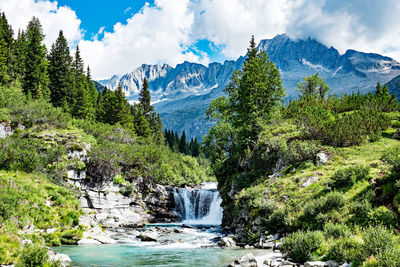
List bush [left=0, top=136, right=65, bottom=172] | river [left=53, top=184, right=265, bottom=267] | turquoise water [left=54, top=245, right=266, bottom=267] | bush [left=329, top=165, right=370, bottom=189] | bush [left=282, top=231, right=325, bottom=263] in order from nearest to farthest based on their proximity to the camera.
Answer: bush [left=282, top=231, right=325, bottom=263] < turquoise water [left=54, top=245, right=266, bottom=267] < river [left=53, top=184, right=265, bottom=267] < bush [left=329, top=165, right=370, bottom=189] < bush [left=0, top=136, right=65, bottom=172]

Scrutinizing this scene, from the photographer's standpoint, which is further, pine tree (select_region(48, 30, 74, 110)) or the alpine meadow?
pine tree (select_region(48, 30, 74, 110))

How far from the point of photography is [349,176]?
17422 millimetres

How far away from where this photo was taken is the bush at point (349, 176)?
17172mm

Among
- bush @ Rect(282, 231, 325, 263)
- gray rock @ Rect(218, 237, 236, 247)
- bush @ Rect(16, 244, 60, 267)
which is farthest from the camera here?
gray rock @ Rect(218, 237, 236, 247)

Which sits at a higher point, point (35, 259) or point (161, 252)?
point (35, 259)

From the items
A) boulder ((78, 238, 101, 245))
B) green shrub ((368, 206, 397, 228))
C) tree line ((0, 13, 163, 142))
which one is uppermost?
tree line ((0, 13, 163, 142))

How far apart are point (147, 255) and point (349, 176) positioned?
45.7 feet

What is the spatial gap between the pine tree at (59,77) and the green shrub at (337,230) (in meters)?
48.2

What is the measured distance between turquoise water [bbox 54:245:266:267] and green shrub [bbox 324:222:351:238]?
4.24 m

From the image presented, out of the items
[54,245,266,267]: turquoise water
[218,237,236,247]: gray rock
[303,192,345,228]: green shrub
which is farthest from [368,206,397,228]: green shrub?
[218,237,236,247]: gray rock

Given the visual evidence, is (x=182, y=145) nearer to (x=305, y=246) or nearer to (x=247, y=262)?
(x=305, y=246)

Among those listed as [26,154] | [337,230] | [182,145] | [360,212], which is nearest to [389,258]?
[337,230]

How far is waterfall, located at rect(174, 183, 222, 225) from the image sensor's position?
37.9m

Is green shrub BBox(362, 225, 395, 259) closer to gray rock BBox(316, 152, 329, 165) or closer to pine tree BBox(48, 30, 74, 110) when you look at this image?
gray rock BBox(316, 152, 329, 165)
